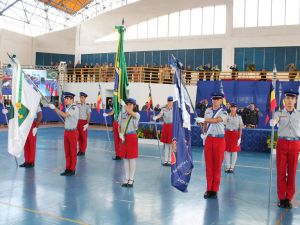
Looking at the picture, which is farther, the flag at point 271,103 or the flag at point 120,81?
the flag at point 120,81

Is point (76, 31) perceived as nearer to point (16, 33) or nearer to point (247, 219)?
point (16, 33)

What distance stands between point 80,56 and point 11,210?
27.7 metres

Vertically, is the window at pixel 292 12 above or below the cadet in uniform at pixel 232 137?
above

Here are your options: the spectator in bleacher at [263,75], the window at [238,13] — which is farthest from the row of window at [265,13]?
the spectator in bleacher at [263,75]

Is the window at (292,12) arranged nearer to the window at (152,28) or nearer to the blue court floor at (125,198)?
the window at (152,28)

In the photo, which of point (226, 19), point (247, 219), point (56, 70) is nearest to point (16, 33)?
point (56, 70)

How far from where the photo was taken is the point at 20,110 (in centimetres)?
796

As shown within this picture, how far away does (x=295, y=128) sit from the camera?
21.2 ft

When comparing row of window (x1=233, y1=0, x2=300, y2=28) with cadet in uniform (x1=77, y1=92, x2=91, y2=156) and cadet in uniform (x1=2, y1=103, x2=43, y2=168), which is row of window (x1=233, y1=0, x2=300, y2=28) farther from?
cadet in uniform (x1=2, y1=103, x2=43, y2=168)

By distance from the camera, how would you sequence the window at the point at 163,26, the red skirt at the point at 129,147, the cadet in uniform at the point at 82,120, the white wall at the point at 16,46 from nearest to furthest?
the red skirt at the point at 129,147 < the cadet in uniform at the point at 82,120 < the window at the point at 163,26 < the white wall at the point at 16,46

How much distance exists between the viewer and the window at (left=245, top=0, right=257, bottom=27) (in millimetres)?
25047

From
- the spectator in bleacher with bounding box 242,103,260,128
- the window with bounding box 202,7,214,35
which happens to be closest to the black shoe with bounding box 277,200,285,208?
the spectator in bleacher with bounding box 242,103,260,128

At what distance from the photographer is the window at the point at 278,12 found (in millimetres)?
24125

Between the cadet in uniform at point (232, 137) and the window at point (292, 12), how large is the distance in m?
16.5
